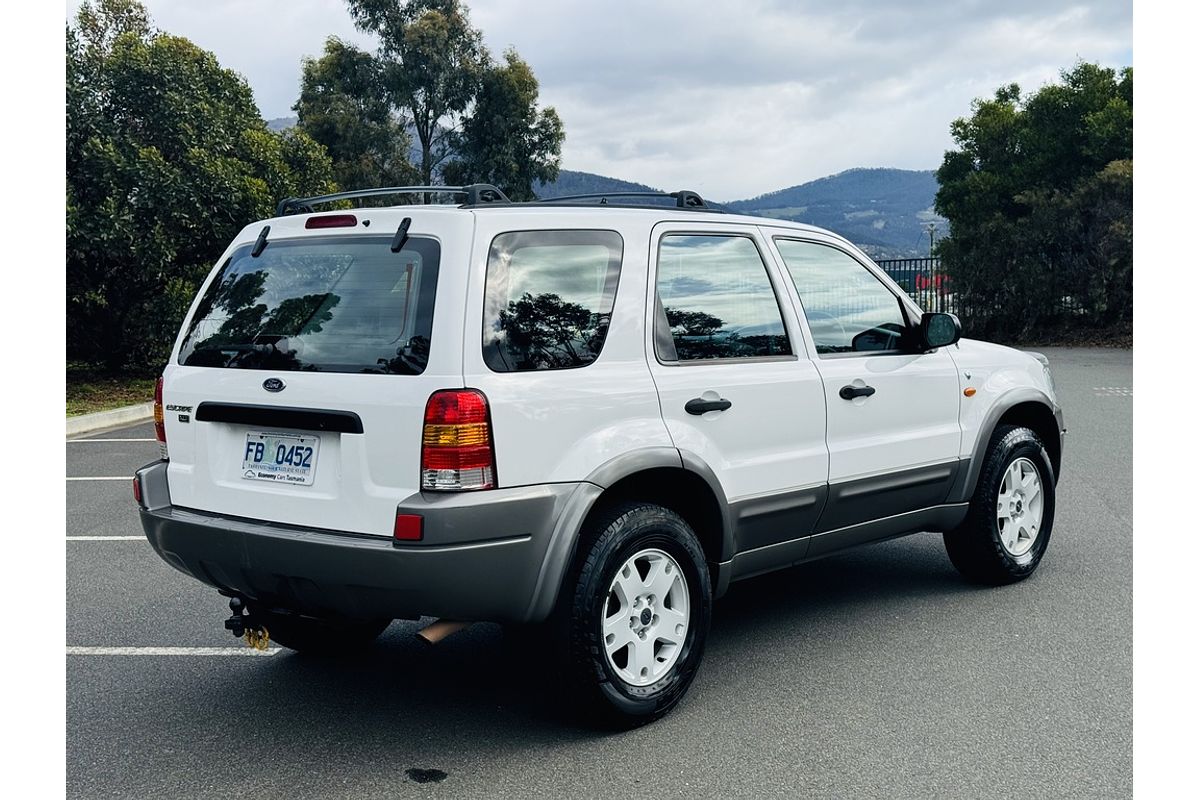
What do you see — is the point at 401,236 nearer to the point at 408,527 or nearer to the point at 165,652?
the point at 408,527

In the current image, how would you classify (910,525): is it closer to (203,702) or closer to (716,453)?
(716,453)

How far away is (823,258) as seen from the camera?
17.1ft

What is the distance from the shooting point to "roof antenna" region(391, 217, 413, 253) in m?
3.95

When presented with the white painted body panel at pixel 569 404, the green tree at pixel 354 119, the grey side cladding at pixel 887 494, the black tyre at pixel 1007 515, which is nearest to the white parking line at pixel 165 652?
the white painted body panel at pixel 569 404

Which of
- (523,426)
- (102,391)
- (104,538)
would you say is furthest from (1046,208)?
(523,426)

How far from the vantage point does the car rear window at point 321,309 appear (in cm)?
384

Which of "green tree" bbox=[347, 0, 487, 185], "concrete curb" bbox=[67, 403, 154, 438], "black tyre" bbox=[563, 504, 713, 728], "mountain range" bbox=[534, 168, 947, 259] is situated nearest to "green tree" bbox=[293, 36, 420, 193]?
"green tree" bbox=[347, 0, 487, 185]

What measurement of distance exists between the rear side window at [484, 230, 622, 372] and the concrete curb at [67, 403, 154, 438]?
34.8 feet

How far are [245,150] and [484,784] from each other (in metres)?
16.1

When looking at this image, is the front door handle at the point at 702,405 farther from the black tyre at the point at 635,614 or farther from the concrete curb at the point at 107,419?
the concrete curb at the point at 107,419

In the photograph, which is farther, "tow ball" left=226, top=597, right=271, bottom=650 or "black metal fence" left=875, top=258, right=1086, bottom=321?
"black metal fence" left=875, top=258, right=1086, bottom=321

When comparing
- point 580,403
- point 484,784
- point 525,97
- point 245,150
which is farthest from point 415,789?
point 525,97

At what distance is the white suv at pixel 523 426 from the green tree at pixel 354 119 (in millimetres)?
40381

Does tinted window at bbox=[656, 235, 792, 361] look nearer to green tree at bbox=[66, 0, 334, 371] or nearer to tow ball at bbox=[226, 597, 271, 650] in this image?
tow ball at bbox=[226, 597, 271, 650]
